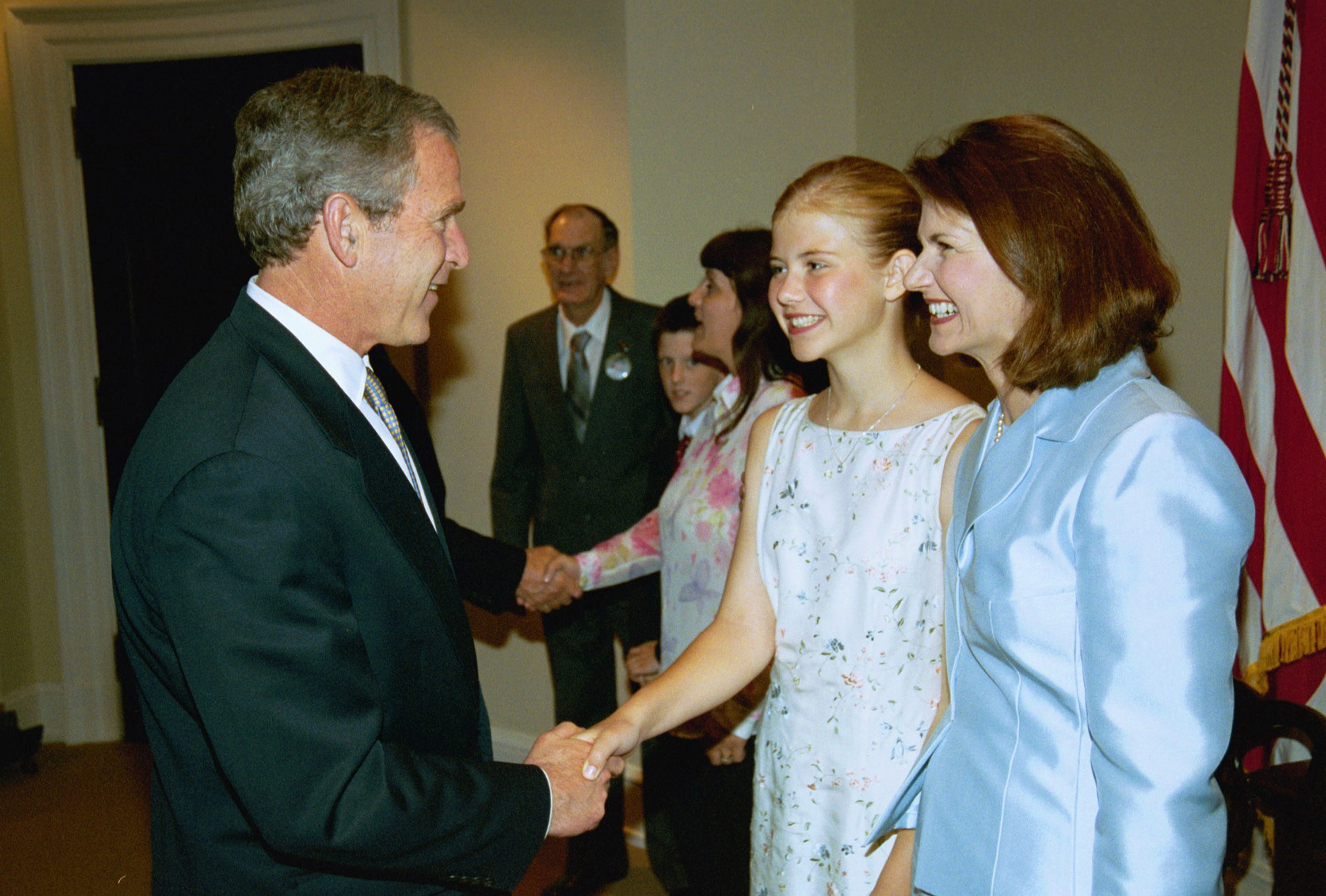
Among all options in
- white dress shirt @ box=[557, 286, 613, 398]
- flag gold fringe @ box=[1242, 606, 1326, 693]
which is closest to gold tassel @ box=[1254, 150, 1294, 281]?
flag gold fringe @ box=[1242, 606, 1326, 693]

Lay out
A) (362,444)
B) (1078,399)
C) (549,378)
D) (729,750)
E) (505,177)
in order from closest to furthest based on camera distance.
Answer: (1078,399), (362,444), (729,750), (549,378), (505,177)

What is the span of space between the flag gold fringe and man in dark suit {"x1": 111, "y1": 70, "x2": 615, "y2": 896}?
1612 millimetres

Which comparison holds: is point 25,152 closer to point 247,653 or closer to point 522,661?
point 522,661

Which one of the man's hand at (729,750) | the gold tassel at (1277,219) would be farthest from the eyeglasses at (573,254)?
the gold tassel at (1277,219)

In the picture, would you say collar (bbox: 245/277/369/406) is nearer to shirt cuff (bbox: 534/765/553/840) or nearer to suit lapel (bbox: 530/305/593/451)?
shirt cuff (bbox: 534/765/553/840)

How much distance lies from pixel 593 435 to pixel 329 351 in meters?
2.28

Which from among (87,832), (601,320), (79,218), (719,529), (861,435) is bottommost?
(87,832)

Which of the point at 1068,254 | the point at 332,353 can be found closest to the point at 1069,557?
the point at 1068,254

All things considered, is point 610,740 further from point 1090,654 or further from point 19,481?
point 19,481

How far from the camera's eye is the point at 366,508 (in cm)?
128

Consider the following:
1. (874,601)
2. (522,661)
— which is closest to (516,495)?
(522,661)

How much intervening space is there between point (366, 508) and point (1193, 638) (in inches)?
36.6

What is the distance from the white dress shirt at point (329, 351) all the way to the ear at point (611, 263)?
7.77 ft

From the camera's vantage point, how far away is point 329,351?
4.59 feet
